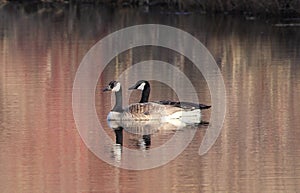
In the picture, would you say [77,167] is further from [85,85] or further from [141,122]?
[85,85]

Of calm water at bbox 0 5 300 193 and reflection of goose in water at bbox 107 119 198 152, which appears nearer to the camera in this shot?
calm water at bbox 0 5 300 193

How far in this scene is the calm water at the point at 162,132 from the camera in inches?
384

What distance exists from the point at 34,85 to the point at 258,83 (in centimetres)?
302

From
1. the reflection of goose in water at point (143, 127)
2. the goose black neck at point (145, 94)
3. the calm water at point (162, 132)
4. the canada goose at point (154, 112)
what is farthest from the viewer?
the goose black neck at point (145, 94)

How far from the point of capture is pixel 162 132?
41.5ft

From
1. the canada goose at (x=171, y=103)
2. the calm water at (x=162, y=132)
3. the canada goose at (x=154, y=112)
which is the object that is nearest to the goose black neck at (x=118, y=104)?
the canada goose at (x=154, y=112)

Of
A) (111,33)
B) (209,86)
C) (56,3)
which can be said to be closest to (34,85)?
(209,86)

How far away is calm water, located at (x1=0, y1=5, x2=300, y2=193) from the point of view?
32.0ft

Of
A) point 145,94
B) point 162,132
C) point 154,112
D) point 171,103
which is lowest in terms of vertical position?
point 162,132

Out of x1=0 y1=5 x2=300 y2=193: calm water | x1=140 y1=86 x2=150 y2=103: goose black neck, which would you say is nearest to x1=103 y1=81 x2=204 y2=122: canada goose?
x1=0 y1=5 x2=300 y2=193: calm water

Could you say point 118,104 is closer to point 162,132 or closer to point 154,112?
point 154,112

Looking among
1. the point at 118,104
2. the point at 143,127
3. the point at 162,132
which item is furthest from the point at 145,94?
the point at 162,132

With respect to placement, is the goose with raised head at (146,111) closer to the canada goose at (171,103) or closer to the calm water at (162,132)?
the canada goose at (171,103)

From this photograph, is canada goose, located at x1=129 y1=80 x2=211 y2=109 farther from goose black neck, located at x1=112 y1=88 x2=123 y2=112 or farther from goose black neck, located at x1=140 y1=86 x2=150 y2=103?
goose black neck, located at x1=112 y1=88 x2=123 y2=112
